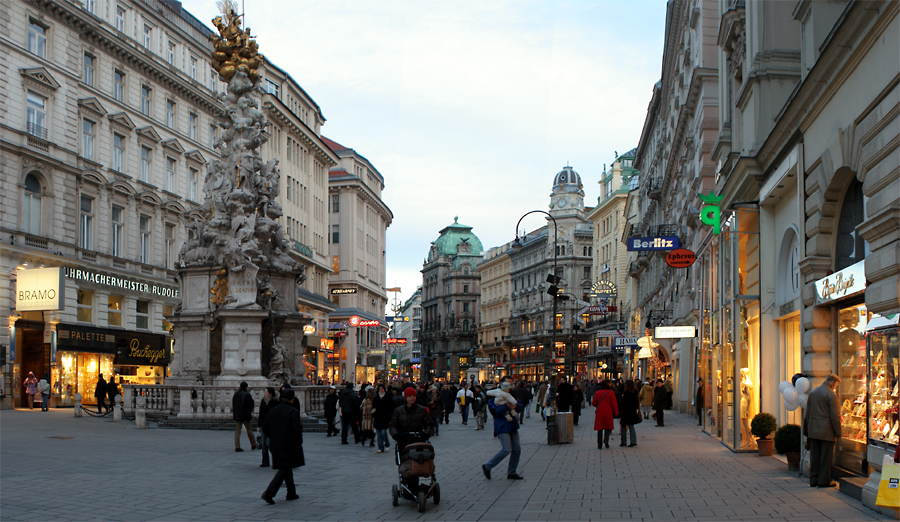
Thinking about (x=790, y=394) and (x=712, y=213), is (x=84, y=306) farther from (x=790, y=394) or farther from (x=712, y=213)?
(x=790, y=394)

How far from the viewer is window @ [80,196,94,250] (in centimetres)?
3919

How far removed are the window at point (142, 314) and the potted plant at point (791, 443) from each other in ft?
113

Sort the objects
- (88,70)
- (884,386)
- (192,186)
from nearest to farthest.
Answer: (884,386) < (88,70) < (192,186)

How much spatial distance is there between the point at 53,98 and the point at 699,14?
25.8 meters

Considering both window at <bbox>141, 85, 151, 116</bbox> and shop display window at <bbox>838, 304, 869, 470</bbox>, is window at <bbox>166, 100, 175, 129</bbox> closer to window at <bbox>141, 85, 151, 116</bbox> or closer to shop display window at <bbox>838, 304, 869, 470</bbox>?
window at <bbox>141, 85, 151, 116</bbox>

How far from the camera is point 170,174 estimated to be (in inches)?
1880

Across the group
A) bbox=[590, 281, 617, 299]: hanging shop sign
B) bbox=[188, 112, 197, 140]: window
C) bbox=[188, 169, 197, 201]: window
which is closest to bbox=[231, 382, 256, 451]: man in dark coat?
bbox=[188, 169, 197, 201]: window

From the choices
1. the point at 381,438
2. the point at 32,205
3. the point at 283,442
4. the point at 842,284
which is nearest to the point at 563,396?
the point at 381,438

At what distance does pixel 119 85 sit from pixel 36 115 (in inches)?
281

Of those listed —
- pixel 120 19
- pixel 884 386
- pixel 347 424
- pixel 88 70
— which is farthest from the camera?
pixel 120 19

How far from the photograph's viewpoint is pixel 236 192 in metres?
25.7

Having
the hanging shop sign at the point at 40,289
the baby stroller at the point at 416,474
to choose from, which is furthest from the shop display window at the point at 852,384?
the hanging shop sign at the point at 40,289

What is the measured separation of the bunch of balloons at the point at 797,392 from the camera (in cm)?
1343

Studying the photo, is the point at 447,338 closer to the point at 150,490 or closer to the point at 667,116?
the point at 667,116
